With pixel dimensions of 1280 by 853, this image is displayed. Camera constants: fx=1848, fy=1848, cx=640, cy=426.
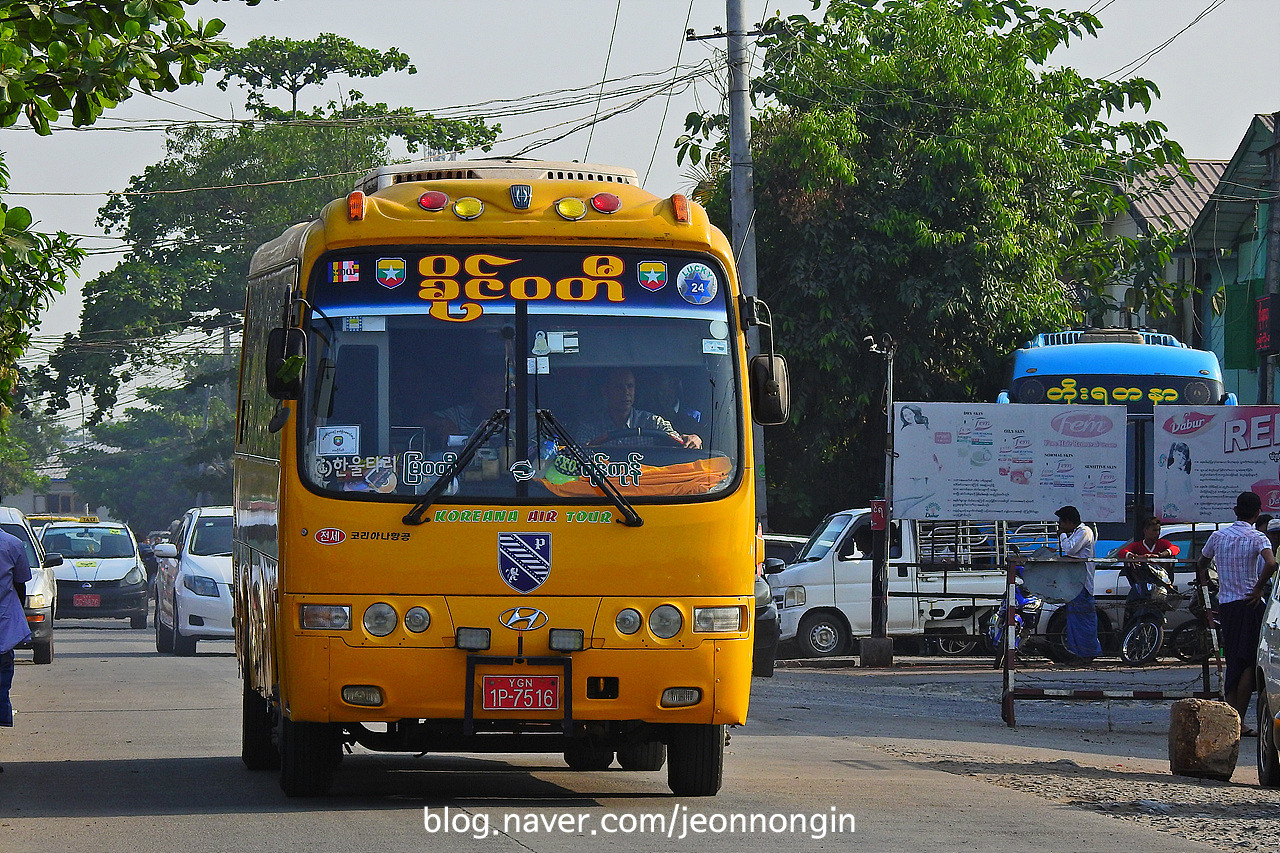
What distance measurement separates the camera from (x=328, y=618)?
8.84 metres

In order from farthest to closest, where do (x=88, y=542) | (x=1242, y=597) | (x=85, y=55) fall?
1. (x=88, y=542)
2. (x=1242, y=597)
3. (x=85, y=55)

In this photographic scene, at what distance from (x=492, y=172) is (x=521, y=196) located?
115cm

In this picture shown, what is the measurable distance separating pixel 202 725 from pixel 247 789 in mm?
4371

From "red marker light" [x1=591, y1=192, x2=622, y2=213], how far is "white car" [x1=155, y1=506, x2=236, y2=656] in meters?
14.7

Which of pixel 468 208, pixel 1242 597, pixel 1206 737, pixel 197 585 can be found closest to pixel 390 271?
pixel 468 208

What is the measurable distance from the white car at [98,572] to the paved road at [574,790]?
54.5 ft

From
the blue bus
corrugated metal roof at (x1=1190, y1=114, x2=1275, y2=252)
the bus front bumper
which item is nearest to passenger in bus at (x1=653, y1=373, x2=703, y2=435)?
the bus front bumper

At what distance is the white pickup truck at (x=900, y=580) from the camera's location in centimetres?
A: 2214

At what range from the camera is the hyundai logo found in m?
8.85

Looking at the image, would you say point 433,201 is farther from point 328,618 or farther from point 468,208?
point 328,618

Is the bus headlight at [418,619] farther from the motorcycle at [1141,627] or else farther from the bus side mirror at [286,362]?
the motorcycle at [1141,627]

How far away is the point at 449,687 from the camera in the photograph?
8828 mm

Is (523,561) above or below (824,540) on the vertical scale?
above

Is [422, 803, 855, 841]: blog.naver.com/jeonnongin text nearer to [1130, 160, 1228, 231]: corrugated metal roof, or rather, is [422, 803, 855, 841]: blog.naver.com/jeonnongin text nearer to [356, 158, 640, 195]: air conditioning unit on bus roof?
[356, 158, 640, 195]: air conditioning unit on bus roof
